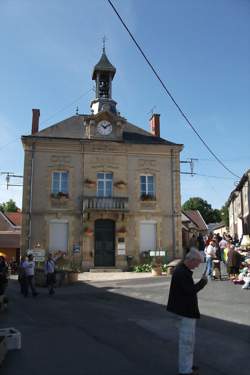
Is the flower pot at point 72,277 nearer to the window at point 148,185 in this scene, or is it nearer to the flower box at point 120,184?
the flower box at point 120,184

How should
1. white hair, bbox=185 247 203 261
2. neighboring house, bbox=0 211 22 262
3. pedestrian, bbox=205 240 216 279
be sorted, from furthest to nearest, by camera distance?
neighboring house, bbox=0 211 22 262 < pedestrian, bbox=205 240 216 279 < white hair, bbox=185 247 203 261

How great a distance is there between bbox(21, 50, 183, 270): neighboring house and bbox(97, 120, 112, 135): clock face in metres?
0.03

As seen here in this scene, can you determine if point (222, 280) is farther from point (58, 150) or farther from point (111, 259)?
point (58, 150)

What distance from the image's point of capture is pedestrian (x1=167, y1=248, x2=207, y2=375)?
16.4 ft

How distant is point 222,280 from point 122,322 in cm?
813

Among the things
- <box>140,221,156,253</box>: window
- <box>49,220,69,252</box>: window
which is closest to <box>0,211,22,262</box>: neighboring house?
<box>49,220,69,252</box>: window

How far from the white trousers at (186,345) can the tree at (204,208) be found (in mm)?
69502

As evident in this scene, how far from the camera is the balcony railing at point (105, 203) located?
25000 millimetres

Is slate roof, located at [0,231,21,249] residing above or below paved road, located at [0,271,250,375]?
above

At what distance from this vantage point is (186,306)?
201 inches

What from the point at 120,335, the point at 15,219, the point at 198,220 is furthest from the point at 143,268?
the point at 198,220

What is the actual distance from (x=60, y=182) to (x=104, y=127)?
4548 mm

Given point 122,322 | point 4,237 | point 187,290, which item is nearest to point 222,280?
point 122,322

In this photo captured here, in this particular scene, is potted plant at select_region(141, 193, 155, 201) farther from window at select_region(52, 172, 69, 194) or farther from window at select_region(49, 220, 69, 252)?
window at select_region(49, 220, 69, 252)
